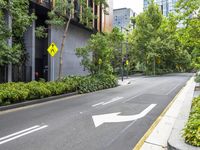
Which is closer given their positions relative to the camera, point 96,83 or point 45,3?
point 96,83

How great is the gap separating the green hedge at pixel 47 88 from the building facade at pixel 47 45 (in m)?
2.06

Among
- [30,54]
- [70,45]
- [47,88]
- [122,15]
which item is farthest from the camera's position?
[122,15]

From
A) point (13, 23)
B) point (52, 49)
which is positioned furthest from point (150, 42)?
point (13, 23)

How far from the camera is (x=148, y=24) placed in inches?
1993

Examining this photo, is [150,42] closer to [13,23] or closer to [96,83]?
[96,83]

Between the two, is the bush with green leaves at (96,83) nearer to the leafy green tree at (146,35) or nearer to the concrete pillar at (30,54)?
the concrete pillar at (30,54)

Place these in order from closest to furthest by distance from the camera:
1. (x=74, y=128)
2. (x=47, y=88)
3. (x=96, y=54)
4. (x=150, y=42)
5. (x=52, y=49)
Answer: (x=74, y=128), (x=47, y=88), (x=52, y=49), (x=96, y=54), (x=150, y=42)

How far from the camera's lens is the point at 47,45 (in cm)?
Answer: 2372

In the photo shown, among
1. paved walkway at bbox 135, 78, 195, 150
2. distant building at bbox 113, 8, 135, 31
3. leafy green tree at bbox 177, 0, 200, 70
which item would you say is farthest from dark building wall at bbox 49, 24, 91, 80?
distant building at bbox 113, 8, 135, 31

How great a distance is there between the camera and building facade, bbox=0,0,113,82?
20406mm

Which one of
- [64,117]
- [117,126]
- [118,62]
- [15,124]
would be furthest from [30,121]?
[118,62]

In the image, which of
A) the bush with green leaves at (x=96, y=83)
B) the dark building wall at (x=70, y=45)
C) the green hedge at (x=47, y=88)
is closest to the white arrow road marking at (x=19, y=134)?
the green hedge at (x=47, y=88)

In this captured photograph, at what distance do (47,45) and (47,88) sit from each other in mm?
10131

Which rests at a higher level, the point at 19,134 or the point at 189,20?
the point at 189,20
